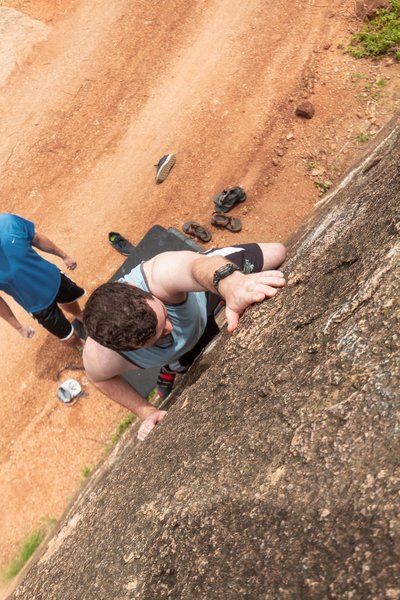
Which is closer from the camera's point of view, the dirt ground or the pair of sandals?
the dirt ground

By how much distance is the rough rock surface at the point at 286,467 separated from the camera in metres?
1.73

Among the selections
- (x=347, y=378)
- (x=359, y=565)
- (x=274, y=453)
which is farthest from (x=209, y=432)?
(x=359, y=565)

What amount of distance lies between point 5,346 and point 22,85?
501 cm

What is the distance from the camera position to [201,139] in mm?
7805

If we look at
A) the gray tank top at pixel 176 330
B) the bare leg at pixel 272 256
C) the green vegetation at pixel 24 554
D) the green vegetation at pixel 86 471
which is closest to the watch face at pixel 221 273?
the gray tank top at pixel 176 330

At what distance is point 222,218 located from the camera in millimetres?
6949

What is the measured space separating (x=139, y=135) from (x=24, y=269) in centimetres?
388

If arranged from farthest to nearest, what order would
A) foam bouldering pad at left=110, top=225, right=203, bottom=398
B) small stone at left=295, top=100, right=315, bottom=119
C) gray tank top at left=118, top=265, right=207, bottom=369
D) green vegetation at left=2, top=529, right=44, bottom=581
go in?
1. small stone at left=295, top=100, right=315, bottom=119
2. foam bouldering pad at left=110, top=225, right=203, bottom=398
3. green vegetation at left=2, top=529, right=44, bottom=581
4. gray tank top at left=118, top=265, right=207, bottom=369

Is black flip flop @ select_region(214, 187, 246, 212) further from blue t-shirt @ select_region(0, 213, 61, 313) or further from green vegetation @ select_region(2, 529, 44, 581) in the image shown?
green vegetation @ select_region(2, 529, 44, 581)

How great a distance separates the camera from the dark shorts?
582 centimetres

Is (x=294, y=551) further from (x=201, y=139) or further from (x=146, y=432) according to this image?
(x=201, y=139)

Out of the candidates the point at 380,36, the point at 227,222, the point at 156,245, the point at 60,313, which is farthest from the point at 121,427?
the point at 380,36

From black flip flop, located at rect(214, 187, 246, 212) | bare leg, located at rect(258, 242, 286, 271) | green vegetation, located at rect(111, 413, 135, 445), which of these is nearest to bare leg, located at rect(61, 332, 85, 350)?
green vegetation, located at rect(111, 413, 135, 445)

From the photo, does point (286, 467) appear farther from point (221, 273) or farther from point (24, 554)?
point (24, 554)
